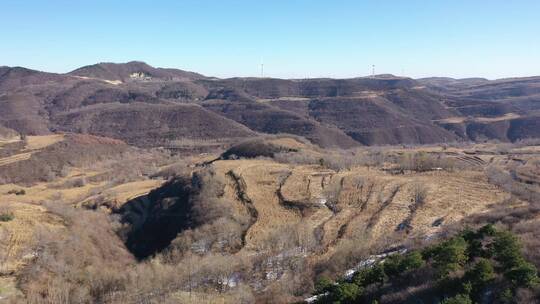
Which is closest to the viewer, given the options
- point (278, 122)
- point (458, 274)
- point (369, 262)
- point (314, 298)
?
point (458, 274)

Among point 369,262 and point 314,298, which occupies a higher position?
point 314,298

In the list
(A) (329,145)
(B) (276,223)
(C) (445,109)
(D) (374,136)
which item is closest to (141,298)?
(B) (276,223)

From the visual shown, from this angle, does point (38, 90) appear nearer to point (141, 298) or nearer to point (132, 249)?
point (132, 249)

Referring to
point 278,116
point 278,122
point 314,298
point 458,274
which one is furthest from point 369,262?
A: point 278,116

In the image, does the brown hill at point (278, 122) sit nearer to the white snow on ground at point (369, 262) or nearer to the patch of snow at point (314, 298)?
the white snow on ground at point (369, 262)

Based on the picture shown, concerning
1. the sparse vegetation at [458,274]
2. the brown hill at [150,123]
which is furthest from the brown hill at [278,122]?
the sparse vegetation at [458,274]

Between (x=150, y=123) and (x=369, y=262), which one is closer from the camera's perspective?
(x=369, y=262)

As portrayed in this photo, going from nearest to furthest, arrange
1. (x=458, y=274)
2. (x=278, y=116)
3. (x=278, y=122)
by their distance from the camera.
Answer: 1. (x=458, y=274)
2. (x=278, y=122)
3. (x=278, y=116)

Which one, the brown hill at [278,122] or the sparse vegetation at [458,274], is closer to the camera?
the sparse vegetation at [458,274]

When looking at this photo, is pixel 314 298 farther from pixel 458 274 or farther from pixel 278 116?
pixel 278 116

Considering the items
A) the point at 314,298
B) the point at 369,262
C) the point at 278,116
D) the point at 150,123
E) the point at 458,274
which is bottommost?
the point at 150,123

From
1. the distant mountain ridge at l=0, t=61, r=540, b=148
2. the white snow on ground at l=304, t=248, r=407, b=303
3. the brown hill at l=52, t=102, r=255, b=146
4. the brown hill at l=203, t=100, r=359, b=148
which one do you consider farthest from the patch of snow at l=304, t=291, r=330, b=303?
the brown hill at l=52, t=102, r=255, b=146

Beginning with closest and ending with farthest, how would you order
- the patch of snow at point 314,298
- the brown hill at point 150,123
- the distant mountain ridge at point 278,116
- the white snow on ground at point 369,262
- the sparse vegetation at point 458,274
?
1. the sparse vegetation at point 458,274
2. the patch of snow at point 314,298
3. the white snow on ground at point 369,262
4. the brown hill at point 150,123
5. the distant mountain ridge at point 278,116
